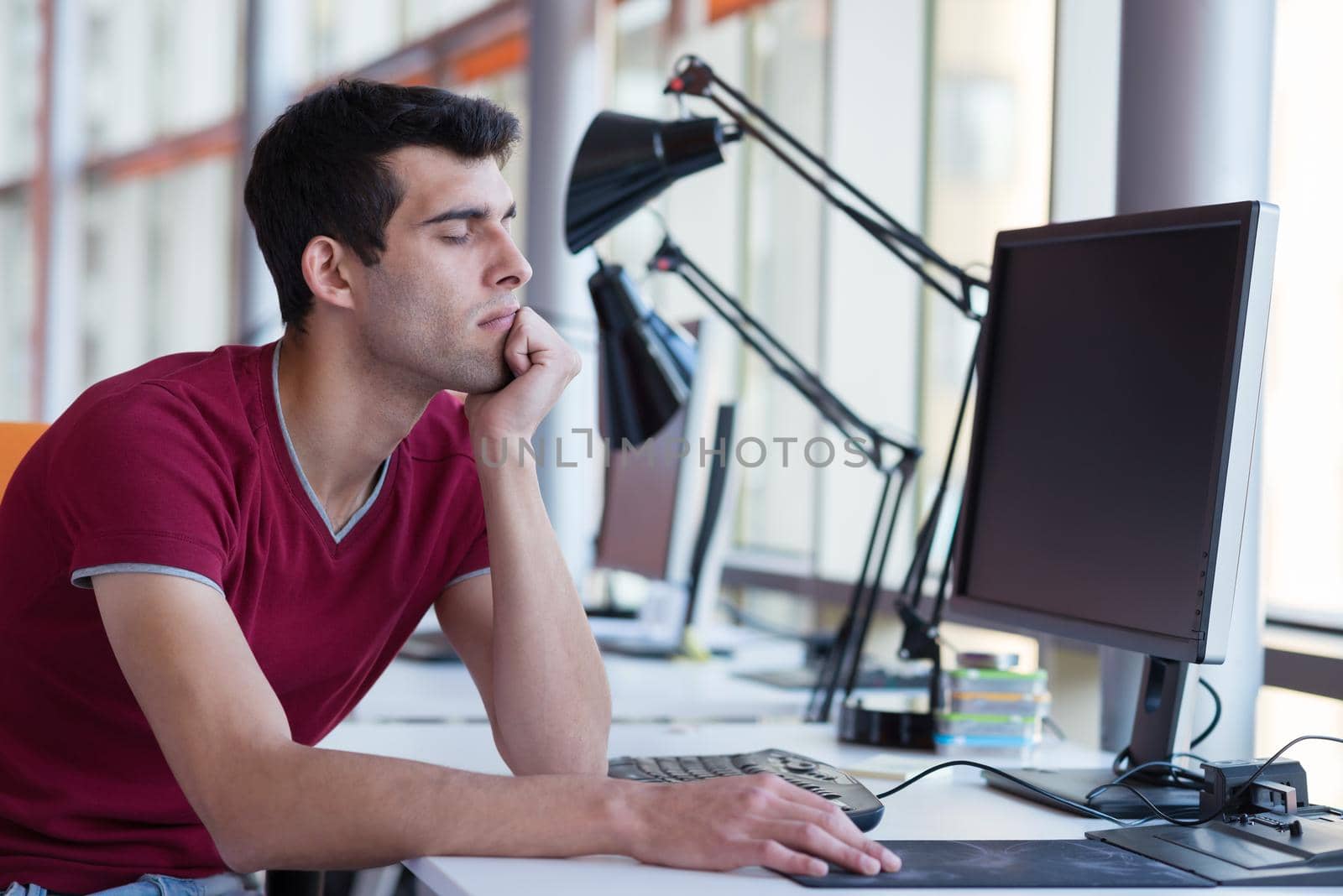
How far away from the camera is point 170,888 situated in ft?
4.28

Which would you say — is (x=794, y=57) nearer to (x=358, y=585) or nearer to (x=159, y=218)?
(x=358, y=585)

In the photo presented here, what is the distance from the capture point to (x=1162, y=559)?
1246mm

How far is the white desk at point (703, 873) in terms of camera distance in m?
0.99

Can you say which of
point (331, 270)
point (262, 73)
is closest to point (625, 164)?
point (331, 270)

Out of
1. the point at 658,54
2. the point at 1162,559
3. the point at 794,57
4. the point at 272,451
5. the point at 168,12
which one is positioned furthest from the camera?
the point at 168,12

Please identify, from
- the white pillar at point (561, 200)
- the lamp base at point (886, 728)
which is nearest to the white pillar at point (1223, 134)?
the lamp base at point (886, 728)

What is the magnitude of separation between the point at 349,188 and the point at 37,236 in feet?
24.1

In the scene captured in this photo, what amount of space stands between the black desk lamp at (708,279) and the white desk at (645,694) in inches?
4.2

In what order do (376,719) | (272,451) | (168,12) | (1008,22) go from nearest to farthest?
(272,451) < (376,719) < (1008,22) < (168,12)

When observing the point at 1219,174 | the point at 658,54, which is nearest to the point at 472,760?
the point at 1219,174

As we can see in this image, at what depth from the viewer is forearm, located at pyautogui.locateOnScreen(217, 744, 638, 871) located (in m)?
1.04

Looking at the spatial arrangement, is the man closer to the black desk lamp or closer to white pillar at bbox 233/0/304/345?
the black desk lamp

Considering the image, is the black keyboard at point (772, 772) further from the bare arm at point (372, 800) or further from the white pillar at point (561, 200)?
the white pillar at point (561, 200)

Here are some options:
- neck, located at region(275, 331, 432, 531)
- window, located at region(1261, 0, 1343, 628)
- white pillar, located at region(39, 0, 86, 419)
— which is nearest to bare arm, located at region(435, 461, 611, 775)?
neck, located at region(275, 331, 432, 531)
